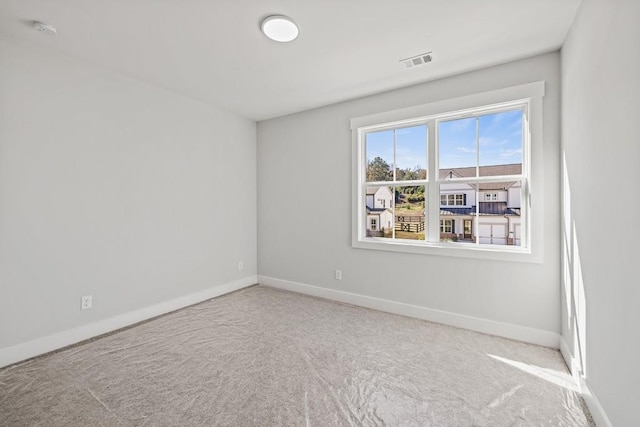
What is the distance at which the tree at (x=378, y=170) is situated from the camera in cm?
351

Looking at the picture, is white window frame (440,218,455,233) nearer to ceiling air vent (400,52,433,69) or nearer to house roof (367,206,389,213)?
house roof (367,206,389,213)

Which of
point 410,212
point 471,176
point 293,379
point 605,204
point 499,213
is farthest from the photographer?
point 410,212

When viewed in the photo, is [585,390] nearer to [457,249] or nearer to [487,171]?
[457,249]

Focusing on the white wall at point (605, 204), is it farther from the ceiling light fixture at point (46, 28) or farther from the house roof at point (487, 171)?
the ceiling light fixture at point (46, 28)

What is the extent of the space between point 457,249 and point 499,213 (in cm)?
55

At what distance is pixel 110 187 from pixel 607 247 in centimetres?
392

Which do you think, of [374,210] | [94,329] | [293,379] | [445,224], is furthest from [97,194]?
[445,224]

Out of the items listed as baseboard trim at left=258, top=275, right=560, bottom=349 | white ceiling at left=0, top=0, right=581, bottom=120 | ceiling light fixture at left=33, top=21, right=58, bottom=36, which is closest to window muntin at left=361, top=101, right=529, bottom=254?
white ceiling at left=0, top=0, right=581, bottom=120

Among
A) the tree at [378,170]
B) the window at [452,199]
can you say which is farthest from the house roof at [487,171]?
the tree at [378,170]

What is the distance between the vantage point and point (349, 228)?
3645 millimetres

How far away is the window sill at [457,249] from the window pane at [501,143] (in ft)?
2.52

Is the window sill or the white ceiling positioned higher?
the white ceiling

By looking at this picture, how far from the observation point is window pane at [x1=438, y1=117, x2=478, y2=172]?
2975mm

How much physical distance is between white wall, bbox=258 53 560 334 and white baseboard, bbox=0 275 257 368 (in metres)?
1.14
